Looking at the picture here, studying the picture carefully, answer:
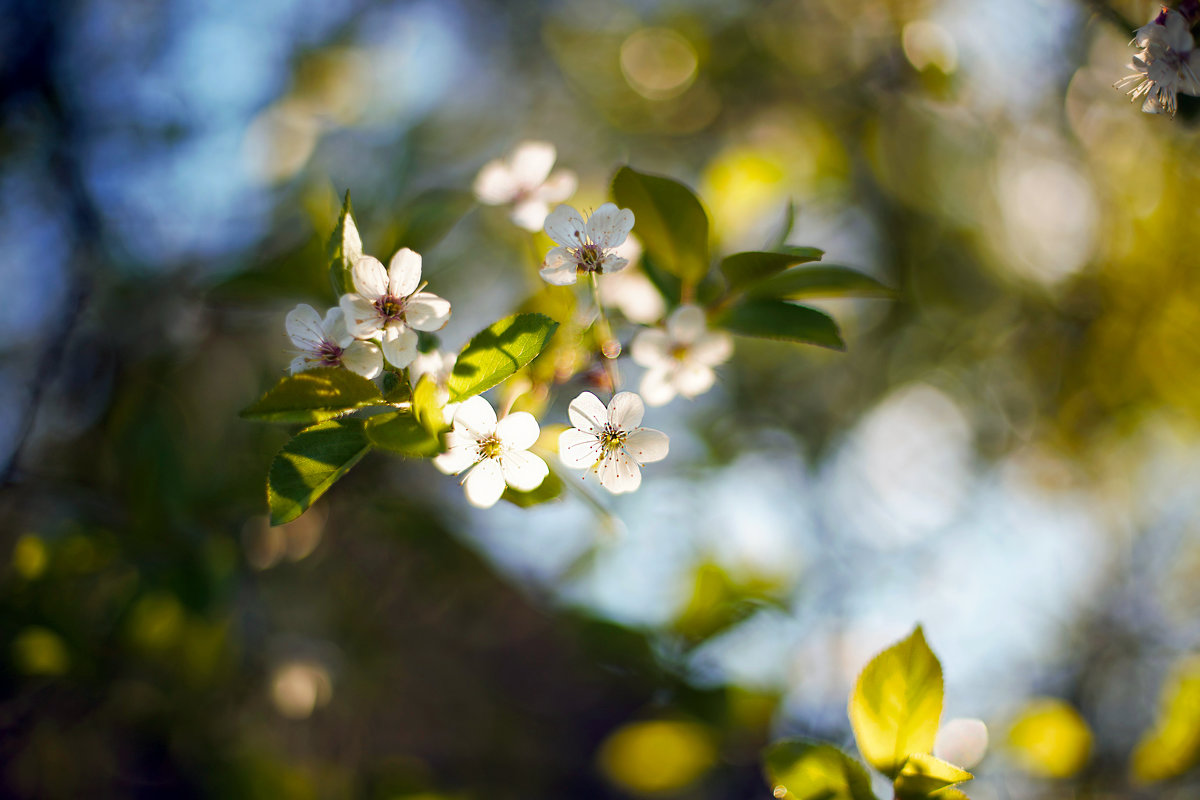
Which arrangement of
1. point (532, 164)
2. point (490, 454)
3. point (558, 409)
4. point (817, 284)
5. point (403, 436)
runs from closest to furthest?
point (403, 436) < point (490, 454) < point (817, 284) < point (532, 164) < point (558, 409)

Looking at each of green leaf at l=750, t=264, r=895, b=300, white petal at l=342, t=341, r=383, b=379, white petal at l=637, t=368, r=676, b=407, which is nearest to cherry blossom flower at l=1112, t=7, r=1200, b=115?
green leaf at l=750, t=264, r=895, b=300

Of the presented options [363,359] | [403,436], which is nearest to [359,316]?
[363,359]

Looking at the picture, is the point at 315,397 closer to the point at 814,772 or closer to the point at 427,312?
the point at 427,312

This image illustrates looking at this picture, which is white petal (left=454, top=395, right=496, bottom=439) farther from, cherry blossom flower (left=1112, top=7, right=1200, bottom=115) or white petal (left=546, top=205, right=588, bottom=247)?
cherry blossom flower (left=1112, top=7, right=1200, bottom=115)

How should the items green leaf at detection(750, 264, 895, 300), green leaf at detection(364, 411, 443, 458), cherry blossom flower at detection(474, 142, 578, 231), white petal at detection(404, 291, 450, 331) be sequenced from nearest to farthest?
green leaf at detection(364, 411, 443, 458) < white petal at detection(404, 291, 450, 331) < green leaf at detection(750, 264, 895, 300) < cherry blossom flower at detection(474, 142, 578, 231)

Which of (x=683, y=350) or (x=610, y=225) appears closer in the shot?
(x=610, y=225)

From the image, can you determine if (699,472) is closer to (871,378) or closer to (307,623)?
(871,378)
